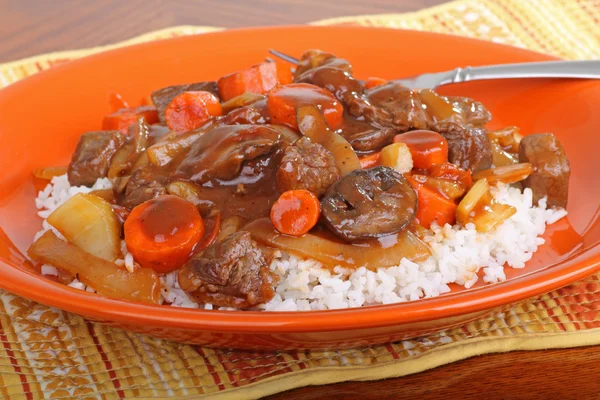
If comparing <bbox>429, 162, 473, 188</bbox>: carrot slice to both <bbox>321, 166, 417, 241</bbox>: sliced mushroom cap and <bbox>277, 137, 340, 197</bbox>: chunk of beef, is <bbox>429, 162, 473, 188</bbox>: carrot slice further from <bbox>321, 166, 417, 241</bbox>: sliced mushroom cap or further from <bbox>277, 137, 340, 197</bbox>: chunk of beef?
<bbox>277, 137, 340, 197</bbox>: chunk of beef

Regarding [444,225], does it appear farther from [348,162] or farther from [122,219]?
[122,219]

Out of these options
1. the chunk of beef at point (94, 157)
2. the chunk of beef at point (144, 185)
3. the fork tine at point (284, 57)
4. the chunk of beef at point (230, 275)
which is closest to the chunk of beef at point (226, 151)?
the chunk of beef at point (144, 185)

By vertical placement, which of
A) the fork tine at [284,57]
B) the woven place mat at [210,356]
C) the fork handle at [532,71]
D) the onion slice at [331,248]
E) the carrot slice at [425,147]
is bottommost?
the woven place mat at [210,356]

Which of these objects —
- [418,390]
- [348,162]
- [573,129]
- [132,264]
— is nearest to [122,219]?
[132,264]

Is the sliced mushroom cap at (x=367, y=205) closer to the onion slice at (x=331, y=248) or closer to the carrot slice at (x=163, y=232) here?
the onion slice at (x=331, y=248)

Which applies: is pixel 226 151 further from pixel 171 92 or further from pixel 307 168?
pixel 171 92

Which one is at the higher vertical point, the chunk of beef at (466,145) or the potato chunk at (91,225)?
the chunk of beef at (466,145)
